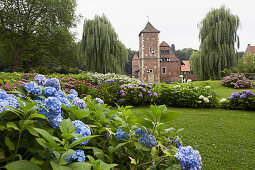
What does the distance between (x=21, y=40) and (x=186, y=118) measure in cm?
1574

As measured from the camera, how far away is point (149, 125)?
0.92 m

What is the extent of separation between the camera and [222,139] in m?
3.16

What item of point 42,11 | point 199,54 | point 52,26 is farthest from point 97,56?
point 199,54

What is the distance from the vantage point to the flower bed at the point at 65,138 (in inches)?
24.3

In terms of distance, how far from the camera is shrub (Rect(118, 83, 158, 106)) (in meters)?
6.29

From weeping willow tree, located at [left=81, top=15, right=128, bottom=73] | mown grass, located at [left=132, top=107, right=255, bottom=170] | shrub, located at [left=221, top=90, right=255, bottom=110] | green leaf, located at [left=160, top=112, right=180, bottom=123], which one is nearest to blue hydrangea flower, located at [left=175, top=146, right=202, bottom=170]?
green leaf, located at [left=160, top=112, right=180, bottom=123]

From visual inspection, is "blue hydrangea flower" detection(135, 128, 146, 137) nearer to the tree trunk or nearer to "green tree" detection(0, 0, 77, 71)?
"green tree" detection(0, 0, 77, 71)

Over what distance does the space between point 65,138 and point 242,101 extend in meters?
6.73

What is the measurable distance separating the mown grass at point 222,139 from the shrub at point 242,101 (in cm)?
138

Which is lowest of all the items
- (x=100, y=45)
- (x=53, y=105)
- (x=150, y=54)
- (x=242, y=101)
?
(x=242, y=101)

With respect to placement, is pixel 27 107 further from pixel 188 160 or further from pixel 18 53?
pixel 18 53

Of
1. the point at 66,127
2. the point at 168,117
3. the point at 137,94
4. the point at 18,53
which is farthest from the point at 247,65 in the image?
the point at 18,53

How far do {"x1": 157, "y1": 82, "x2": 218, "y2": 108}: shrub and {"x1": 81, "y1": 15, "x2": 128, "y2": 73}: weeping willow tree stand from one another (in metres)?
9.84

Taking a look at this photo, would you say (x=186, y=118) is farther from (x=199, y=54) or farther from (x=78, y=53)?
(x=78, y=53)
